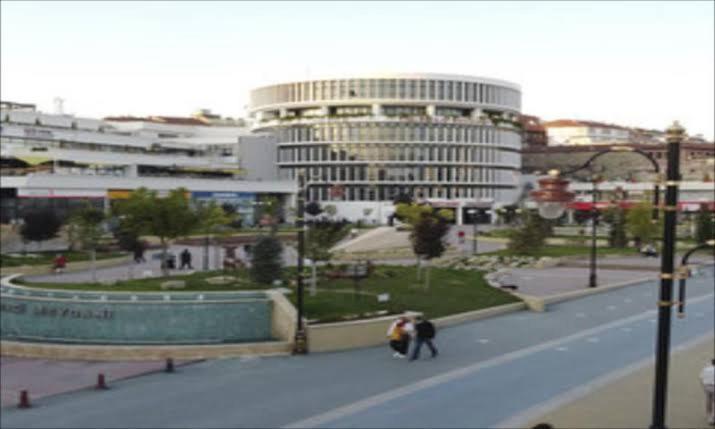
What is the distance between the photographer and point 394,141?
10081 centimetres

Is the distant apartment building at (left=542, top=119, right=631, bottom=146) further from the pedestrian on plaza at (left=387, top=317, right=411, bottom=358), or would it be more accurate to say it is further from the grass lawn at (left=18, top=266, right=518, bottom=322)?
the pedestrian on plaza at (left=387, top=317, right=411, bottom=358)

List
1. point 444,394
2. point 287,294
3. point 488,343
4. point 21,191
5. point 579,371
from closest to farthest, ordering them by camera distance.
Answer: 1. point 444,394
2. point 579,371
3. point 488,343
4. point 287,294
5. point 21,191

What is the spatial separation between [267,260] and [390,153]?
246 feet

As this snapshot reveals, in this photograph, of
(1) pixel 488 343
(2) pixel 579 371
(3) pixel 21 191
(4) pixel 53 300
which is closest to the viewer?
(2) pixel 579 371

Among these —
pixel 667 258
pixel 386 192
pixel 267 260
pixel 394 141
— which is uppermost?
pixel 394 141

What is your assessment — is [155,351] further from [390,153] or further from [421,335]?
[390,153]

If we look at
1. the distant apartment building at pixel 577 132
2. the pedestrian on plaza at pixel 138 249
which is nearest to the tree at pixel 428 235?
the pedestrian on plaza at pixel 138 249

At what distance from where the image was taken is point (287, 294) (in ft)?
84.0

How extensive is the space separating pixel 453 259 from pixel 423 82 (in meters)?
60.1

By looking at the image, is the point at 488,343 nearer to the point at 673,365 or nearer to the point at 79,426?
the point at 673,365

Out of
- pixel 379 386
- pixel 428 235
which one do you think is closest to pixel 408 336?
pixel 379 386

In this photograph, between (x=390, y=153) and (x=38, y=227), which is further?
(x=390, y=153)

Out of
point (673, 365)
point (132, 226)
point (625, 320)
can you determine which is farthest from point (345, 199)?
point (673, 365)

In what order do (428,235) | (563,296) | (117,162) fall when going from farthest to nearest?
(117,162) → (563,296) → (428,235)
